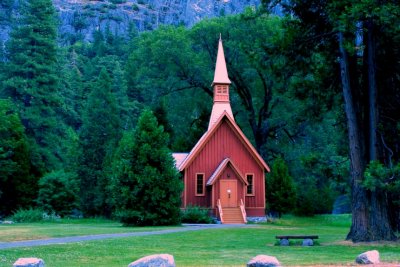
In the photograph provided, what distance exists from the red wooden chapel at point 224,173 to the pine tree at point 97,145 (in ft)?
27.1

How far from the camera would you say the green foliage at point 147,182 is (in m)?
31.1

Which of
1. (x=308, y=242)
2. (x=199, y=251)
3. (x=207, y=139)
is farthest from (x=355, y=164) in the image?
(x=207, y=139)

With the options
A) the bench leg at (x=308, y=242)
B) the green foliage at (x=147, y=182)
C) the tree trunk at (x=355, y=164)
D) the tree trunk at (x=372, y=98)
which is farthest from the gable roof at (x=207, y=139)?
the bench leg at (x=308, y=242)

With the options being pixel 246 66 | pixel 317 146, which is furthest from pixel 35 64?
pixel 317 146

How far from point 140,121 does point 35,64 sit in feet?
99.9

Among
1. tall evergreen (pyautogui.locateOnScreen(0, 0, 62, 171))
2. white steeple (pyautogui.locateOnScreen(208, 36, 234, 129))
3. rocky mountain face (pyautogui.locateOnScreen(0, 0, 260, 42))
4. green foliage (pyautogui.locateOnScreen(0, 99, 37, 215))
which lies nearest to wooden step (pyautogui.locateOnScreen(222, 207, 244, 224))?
white steeple (pyautogui.locateOnScreen(208, 36, 234, 129))

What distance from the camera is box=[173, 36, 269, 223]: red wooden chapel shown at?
38.6 meters

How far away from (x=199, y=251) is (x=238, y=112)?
3398 centimetres

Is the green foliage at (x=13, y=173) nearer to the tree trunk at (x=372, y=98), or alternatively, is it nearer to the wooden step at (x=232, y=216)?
the wooden step at (x=232, y=216)

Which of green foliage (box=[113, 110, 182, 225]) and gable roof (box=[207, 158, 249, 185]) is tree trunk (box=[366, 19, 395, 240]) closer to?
green foliage (box=[113, 110, 182, 225])

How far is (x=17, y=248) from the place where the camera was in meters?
17.6

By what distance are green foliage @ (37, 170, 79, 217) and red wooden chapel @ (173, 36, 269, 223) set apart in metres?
9.28

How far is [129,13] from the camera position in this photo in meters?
179

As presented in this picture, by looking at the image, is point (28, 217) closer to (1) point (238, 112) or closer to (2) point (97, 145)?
(2) point (97, 145)
